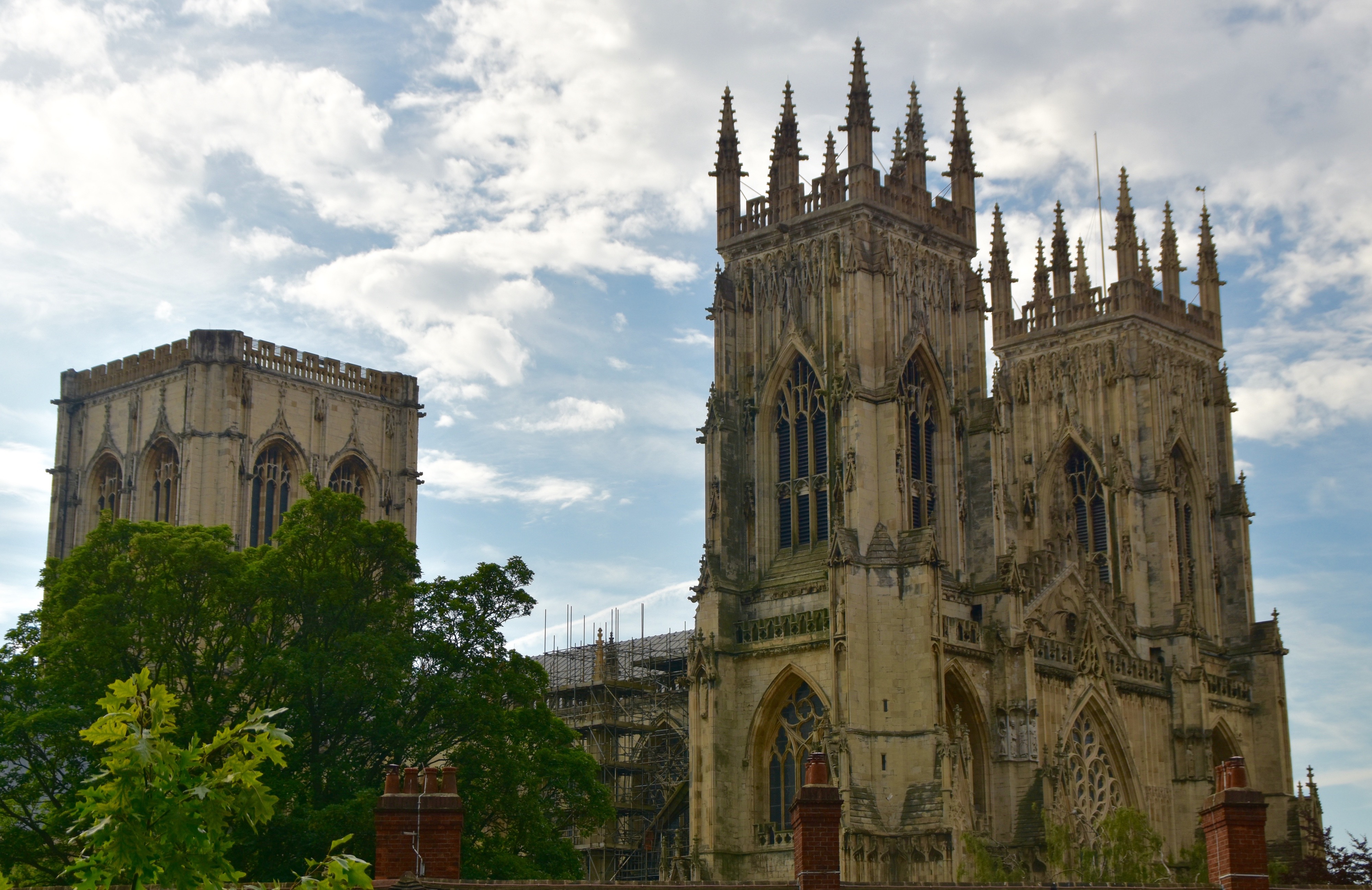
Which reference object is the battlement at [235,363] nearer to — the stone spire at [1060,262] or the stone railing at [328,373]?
the stone railing at [328,373]

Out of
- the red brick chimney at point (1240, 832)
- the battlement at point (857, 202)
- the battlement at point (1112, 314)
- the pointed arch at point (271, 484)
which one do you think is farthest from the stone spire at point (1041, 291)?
the red brick chimney at point (1240, 832)

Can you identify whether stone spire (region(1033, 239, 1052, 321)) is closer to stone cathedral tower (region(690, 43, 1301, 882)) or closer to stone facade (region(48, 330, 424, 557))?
stone cathedral tower (region(690, 43, 1301, 882))

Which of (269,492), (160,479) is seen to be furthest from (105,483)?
(269,492)

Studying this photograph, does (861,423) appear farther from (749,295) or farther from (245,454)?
(245,454)

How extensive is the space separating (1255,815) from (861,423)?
27718 millimetres

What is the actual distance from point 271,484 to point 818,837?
4721cm

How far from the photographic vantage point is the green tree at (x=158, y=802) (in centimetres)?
1602

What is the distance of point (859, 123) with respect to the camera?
2157 inches

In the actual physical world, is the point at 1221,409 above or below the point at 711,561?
above

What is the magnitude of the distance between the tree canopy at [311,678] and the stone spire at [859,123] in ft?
60.8

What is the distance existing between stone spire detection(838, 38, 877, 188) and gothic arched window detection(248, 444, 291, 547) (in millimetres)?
24950

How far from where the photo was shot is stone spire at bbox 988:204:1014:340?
6806cm

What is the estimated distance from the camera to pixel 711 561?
52.9 metres

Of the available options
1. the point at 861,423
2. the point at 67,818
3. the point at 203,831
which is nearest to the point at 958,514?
the point at 861,423
